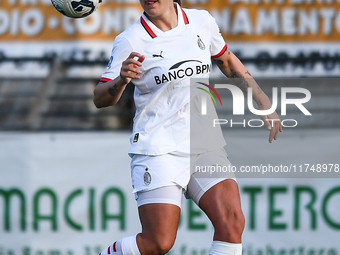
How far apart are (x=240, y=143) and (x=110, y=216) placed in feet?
3.89

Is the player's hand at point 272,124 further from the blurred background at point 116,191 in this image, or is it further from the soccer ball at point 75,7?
the blurred background at point 116,191

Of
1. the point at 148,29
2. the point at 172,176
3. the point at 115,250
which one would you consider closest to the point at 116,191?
the point at 115,250

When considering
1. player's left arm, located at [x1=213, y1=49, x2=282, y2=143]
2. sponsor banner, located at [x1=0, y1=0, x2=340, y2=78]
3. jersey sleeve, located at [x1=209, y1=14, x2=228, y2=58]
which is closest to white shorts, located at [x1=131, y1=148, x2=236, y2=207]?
player's left arm, located at [x1=213, y1=49, x2=282, y2=143]

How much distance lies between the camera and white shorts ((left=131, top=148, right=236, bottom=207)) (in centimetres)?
289

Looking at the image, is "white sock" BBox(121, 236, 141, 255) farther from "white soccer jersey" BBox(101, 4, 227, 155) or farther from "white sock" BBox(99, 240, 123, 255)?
"white soccer jersey" BBox(101, 4, 227, 155)

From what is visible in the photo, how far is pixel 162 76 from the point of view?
9.38 ft

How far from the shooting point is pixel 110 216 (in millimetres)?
4555

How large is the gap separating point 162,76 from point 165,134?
0.29 metres

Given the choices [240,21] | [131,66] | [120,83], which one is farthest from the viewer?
[240,21]

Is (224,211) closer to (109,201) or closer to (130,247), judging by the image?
(130,247)

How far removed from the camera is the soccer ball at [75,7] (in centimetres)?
328

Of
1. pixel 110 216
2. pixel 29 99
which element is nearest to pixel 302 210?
pixel 110 216

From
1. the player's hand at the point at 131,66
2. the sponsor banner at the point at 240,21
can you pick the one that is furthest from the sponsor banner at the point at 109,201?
the player's hand at the point at 131,66

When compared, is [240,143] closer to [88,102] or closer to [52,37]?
[88,102]
